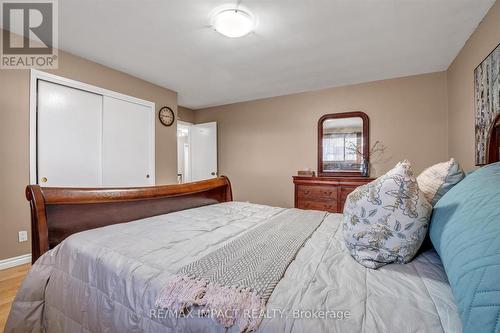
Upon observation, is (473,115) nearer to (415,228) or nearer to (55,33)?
(415,228)

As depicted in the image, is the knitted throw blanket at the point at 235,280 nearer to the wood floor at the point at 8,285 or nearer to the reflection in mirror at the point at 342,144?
the wood floor at the point at 8,285

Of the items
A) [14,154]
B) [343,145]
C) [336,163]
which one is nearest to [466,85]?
[343,145]

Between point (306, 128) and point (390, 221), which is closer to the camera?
point (390, 221)

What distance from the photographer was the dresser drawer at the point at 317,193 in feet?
10.2

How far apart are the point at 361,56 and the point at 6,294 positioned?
4143 millimetres

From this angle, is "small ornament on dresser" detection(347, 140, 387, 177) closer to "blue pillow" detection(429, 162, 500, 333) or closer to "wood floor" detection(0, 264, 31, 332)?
"blue pillow" detection(429, 162, 500, 333)

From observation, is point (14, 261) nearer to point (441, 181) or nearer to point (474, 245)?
point (474, 245)

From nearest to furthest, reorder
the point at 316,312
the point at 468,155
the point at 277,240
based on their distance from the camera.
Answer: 1. the point at 316,312
2. the point at 277,240
3. the point at 468,155

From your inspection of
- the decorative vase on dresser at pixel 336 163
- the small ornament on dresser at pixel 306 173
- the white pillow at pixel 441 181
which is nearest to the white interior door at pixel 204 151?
the small ornament on dresser at pixel 306 173

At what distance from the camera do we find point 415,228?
794mm

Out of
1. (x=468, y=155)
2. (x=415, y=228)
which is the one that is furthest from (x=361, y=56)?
(x=415, y=228)

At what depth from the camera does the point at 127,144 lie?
3188 mm

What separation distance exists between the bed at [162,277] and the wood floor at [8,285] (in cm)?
61

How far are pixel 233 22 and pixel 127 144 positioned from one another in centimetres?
231
